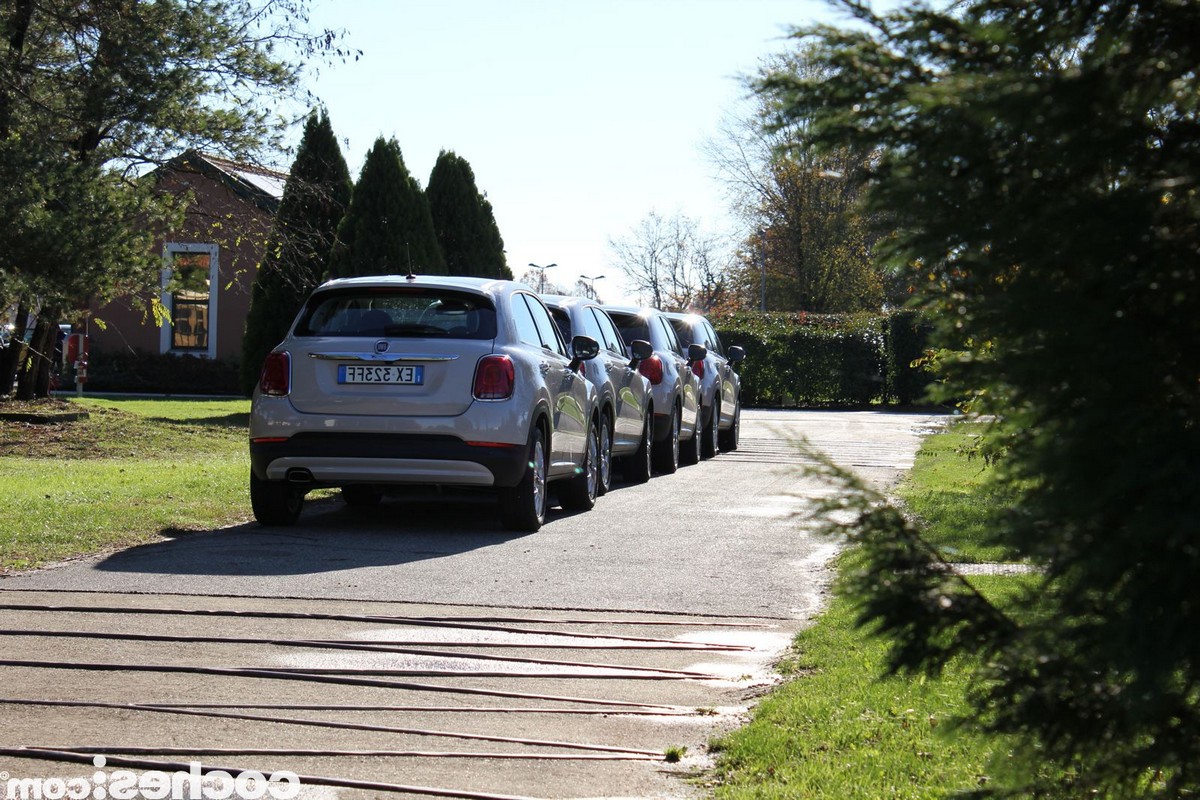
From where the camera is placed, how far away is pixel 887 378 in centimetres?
4134

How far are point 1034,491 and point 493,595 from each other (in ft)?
18.5

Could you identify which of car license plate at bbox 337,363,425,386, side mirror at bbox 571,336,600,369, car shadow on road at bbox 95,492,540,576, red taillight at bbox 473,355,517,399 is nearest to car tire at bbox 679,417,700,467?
car shadow on road at bbox 95,492,540,576

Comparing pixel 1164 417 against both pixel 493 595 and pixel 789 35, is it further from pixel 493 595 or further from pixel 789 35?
pixel 493 595

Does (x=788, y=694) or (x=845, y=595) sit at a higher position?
(x=845, y=595)

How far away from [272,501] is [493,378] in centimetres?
189

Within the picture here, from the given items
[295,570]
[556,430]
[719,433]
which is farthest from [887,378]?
[295,570]

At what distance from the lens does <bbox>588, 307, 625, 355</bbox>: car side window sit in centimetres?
1507

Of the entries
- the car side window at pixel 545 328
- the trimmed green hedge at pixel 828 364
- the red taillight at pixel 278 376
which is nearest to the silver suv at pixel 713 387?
the car side window at pixel 545 328

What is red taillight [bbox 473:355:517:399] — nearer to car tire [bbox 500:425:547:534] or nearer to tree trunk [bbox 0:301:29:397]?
car tire [bbox 500:425:547:534]

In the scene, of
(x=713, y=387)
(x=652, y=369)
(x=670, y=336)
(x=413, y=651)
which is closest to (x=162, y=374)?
(x=713, y=387)

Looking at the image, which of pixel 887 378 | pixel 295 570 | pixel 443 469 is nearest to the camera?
pixel 295 570

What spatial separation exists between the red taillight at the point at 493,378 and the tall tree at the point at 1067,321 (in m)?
7.68

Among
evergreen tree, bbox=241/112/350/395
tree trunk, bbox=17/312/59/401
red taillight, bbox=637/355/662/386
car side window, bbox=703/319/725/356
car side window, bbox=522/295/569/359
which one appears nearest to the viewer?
car side window, bbox=522/295/569/359

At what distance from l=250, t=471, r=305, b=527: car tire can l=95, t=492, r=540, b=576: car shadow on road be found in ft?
0.32
